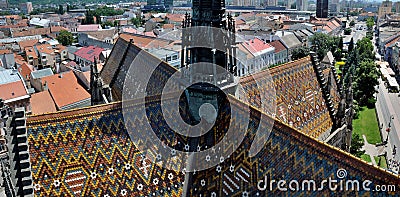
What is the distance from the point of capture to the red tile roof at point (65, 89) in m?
57.9

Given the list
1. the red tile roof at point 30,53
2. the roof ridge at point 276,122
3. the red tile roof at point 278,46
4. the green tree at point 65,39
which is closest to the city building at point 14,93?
the roof ridge at point 276,122

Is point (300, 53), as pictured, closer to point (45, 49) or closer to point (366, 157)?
point (366, 157)

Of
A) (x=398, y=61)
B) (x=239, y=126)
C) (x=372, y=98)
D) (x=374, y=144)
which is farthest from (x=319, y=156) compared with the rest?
(x=398, y=61)

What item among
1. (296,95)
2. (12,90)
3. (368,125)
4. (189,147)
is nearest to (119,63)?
(189,147)

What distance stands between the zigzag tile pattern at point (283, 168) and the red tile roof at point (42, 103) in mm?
43540

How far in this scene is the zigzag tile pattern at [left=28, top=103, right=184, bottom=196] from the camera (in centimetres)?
1705

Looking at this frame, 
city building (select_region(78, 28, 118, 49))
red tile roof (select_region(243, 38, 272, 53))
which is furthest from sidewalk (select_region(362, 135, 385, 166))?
city building (select_region(78, 28, 118, 49))

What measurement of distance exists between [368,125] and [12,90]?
6065 centimetres

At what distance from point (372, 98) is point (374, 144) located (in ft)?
77.3

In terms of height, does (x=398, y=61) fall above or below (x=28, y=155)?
below

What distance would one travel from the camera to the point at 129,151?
61.6 feet

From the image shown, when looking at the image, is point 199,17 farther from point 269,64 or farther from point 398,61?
point 398,61

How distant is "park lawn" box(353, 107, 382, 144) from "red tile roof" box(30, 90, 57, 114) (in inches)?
1919

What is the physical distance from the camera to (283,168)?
15938 mm
